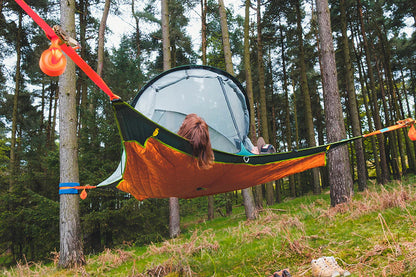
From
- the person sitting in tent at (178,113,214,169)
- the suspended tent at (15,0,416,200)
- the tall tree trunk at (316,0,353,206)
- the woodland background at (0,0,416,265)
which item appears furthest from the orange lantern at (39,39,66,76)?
the woodland background at (0,0,416,265)

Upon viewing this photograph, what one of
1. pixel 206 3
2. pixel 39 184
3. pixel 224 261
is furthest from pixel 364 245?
pixel 206 3

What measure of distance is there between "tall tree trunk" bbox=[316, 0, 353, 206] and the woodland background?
3244mm

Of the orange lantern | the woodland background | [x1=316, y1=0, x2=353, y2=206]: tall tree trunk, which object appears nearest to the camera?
the orange lantern

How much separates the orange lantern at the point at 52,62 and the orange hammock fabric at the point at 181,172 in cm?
70

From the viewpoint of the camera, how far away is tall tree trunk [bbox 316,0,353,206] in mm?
3881

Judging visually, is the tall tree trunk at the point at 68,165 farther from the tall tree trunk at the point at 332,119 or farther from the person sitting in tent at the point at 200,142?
the tall tree trunk at the point at 332,119

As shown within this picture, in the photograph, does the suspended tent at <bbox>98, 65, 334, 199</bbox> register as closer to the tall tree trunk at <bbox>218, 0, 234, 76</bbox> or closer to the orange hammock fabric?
the orange hammock fabric

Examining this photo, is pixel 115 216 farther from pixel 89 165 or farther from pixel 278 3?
pixel 278 3

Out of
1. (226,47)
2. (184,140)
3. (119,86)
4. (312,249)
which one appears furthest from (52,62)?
(119,86)

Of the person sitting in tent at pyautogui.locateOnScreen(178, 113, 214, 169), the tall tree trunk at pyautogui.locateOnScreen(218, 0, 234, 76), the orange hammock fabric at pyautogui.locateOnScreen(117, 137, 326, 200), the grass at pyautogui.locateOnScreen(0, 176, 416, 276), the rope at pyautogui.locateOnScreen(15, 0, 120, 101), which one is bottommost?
the grass at pyautogui.locateOnScreen(0, 176, 416, 276)

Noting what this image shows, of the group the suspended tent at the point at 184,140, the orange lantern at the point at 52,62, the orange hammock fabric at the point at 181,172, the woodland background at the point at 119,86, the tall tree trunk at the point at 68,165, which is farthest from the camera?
the woodland background at the point at 119,86

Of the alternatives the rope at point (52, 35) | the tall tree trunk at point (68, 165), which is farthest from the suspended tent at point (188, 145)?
the tall tree trunk at point (68, 165)

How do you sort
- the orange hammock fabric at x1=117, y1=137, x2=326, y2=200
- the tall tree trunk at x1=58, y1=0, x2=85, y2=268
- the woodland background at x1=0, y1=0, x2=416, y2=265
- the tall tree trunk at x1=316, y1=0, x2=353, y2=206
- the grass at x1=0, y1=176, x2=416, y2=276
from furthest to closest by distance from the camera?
the woodland background at x1=0, y1=0, x2=416, y2=265 → the tall tree trunk at x1=316, y1=0, x2=353, y2=206 → the tall tree trunk at x1=58, y1=0, x2=85, y2=268 → the grass at x1=0, y1=176, x2=416, y2=276 → the orange hammock fabric at x1=117, y1=137, x2=326, y2=200

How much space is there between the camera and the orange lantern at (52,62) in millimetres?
897
